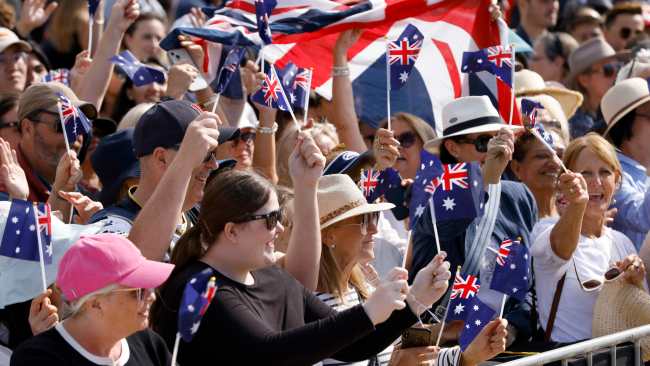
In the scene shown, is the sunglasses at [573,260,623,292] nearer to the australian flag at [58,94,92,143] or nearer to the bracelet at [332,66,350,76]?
the bracelet at [332,66,350,76]

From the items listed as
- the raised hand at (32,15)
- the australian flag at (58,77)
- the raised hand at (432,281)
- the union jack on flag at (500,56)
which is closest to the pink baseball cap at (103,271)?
the raised hand at (432,281)

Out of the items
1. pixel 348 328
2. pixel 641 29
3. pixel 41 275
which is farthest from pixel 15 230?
pixel 641 29

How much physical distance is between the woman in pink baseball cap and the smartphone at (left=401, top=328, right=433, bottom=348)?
1.26 m

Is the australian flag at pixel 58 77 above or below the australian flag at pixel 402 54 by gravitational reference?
below

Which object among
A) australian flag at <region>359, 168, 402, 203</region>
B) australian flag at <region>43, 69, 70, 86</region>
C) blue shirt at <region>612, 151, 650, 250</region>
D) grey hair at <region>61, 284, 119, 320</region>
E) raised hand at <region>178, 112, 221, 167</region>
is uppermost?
raised hand at <region>178, 112, 221, 167</region>

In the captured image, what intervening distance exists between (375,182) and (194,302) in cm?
247

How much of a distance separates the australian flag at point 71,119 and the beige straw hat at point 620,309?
2.52 metres

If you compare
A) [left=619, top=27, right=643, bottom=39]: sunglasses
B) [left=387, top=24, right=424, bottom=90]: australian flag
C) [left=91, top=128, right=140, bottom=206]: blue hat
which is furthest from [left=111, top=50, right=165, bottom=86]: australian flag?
[left=619, top=27, right=643, bottom=39]: sunglasses

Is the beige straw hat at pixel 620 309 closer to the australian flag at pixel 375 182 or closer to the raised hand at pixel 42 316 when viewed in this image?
the australian flag at pixel 375 182

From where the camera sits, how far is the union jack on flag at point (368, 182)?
19.9ft

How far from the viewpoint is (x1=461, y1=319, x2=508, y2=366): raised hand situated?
5250mm

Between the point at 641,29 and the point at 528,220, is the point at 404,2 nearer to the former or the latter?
the point at 528,220

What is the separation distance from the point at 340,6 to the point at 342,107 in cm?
74

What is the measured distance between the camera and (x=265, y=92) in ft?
19.5
